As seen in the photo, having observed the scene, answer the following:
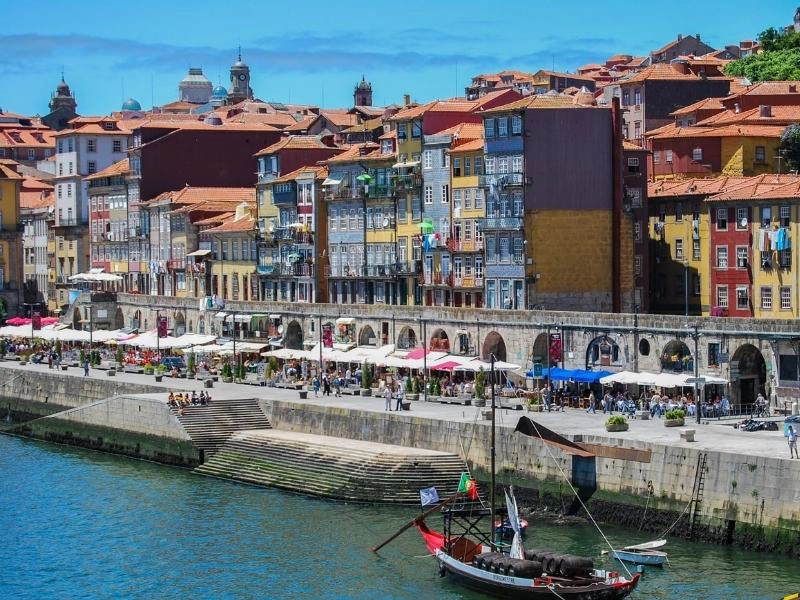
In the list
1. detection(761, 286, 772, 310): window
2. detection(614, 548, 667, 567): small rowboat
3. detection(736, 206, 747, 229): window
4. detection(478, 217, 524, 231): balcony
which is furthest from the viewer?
detection(478, 217, 524, 231): balcony

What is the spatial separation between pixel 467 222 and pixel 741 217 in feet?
55.5

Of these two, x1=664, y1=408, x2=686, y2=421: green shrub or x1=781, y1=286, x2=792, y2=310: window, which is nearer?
x1=664, y1=408, x2=686, y2=421: green shrub

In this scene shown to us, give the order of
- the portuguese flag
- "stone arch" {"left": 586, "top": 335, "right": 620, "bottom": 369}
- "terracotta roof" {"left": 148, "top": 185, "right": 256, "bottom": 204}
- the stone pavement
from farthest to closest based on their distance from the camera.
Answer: "terracotta roof" {"left": 148, "top": 185, "right": 256, "bottom": 204}, "stone arch" {"left": 586, "top": 335, "right": 620, "bottom": 369}, the stone pavement, the portuguese flag

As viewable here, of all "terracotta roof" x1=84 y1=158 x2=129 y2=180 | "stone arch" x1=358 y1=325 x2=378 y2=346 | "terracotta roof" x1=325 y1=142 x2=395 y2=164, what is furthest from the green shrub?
"terracotta roof" x1=84 y1=158 x2=129 y2=180

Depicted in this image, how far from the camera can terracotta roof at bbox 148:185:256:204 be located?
13775 centimetres

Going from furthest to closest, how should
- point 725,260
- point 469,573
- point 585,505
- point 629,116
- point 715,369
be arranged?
point 629,116
point 725,260
point 715,369
point 585,505
point 469,573

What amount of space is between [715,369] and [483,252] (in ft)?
81.8

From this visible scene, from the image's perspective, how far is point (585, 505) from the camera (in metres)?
67.4

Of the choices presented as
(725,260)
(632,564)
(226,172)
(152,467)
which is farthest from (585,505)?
(226,172)

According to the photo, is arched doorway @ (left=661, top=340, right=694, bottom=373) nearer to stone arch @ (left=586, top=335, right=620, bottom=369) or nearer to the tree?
stone arch @ (left=586, top=335, right=620, bottom=369)

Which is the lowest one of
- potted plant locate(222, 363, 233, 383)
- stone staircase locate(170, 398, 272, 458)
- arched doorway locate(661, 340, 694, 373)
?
stone staircase locate(170, 398, 272, 458)

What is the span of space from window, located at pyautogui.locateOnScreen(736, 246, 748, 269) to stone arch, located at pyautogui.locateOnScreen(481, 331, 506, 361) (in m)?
A: 12.4

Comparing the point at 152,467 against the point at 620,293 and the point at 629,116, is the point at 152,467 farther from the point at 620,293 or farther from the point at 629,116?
the point at 629,116

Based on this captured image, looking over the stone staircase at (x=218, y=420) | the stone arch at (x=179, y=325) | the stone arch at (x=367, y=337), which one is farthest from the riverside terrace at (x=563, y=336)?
the stone staircase at (x=218, y=420)
